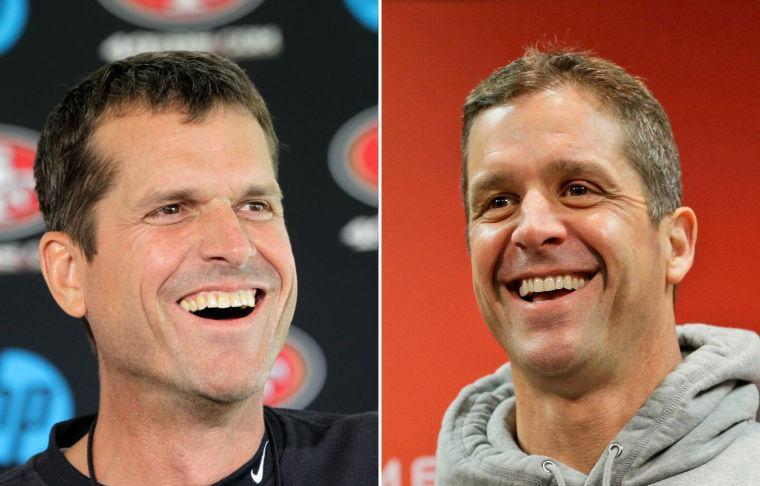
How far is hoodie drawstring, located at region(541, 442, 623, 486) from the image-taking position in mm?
1766

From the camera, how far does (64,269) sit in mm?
1969

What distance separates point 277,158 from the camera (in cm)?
214

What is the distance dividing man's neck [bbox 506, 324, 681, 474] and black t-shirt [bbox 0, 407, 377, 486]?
0.45m

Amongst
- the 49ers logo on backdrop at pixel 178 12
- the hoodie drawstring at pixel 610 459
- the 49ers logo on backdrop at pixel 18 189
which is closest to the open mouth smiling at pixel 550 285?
the hoodie drawstring at pixel 610 459

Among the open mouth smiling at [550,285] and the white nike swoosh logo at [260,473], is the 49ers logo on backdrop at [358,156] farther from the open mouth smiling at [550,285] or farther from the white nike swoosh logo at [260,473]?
the white nike swoosh logo at [260,473]

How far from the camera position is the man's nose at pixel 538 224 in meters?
1.85

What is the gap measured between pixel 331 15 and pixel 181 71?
22.4 inches

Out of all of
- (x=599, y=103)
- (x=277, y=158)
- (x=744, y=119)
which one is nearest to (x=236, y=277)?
(x=277, y=158)

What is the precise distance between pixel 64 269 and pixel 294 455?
641mm

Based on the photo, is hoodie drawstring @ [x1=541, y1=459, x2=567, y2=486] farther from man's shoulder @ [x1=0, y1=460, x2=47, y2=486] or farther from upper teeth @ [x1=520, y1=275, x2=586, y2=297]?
man's shoulder @ [x1=0, y1=460, x2=47, y2=486]

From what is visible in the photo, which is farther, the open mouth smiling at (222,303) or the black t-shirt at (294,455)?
the black t-shirt at (294,455)

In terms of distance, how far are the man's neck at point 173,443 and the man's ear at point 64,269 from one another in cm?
22

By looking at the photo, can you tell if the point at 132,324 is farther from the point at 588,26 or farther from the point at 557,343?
the point at 588,26

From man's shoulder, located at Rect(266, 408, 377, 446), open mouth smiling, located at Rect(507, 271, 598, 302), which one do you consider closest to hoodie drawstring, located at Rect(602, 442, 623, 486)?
open mouth smiling, located at Rect(507, 271, 598, 302)
